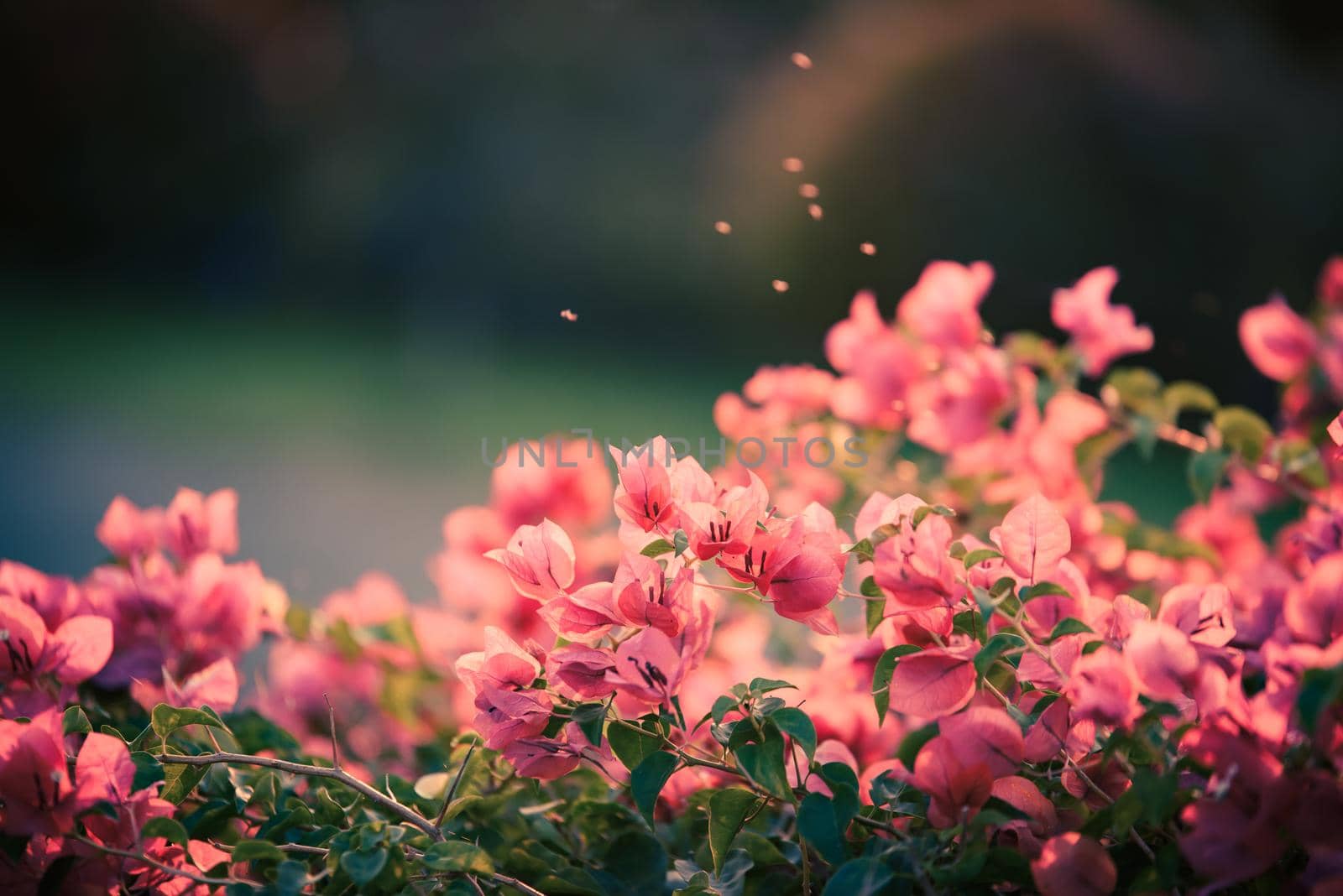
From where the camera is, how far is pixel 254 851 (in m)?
0.37

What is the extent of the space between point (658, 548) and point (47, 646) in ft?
0.98

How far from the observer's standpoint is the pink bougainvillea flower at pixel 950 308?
0.77m

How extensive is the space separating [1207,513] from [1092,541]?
0.82 ft

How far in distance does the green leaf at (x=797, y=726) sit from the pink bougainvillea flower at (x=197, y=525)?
0.45 m

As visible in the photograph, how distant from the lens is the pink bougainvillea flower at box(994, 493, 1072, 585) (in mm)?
393

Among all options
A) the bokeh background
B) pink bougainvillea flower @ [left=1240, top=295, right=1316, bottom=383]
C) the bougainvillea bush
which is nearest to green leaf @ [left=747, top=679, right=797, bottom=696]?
the bougainvillea bush

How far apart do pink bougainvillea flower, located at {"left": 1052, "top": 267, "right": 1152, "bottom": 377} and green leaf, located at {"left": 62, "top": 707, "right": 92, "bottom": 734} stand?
0.69 metres

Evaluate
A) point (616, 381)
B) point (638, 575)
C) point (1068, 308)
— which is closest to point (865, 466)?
point (1068, 308)

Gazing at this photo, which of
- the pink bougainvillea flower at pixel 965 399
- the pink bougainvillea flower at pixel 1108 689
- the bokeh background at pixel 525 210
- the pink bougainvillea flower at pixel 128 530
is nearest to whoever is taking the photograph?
the pink bougainvillea flower at pixel 1108 689

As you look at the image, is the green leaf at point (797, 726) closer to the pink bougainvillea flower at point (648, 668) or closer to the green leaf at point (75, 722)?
the pink bougainvillea flower at point (648, 668)

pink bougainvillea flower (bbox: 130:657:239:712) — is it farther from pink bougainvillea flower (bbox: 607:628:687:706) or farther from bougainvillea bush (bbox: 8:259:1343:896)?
pink bougainvillea flower (bbox: 607:628:687:706)

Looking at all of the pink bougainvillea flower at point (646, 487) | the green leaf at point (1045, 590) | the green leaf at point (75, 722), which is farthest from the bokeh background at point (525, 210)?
the green leaf at point (1045, 590)

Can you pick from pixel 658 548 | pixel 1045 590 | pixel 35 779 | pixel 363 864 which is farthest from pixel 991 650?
pixel 35 779

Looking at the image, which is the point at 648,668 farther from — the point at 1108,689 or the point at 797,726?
the point at 1108,689
